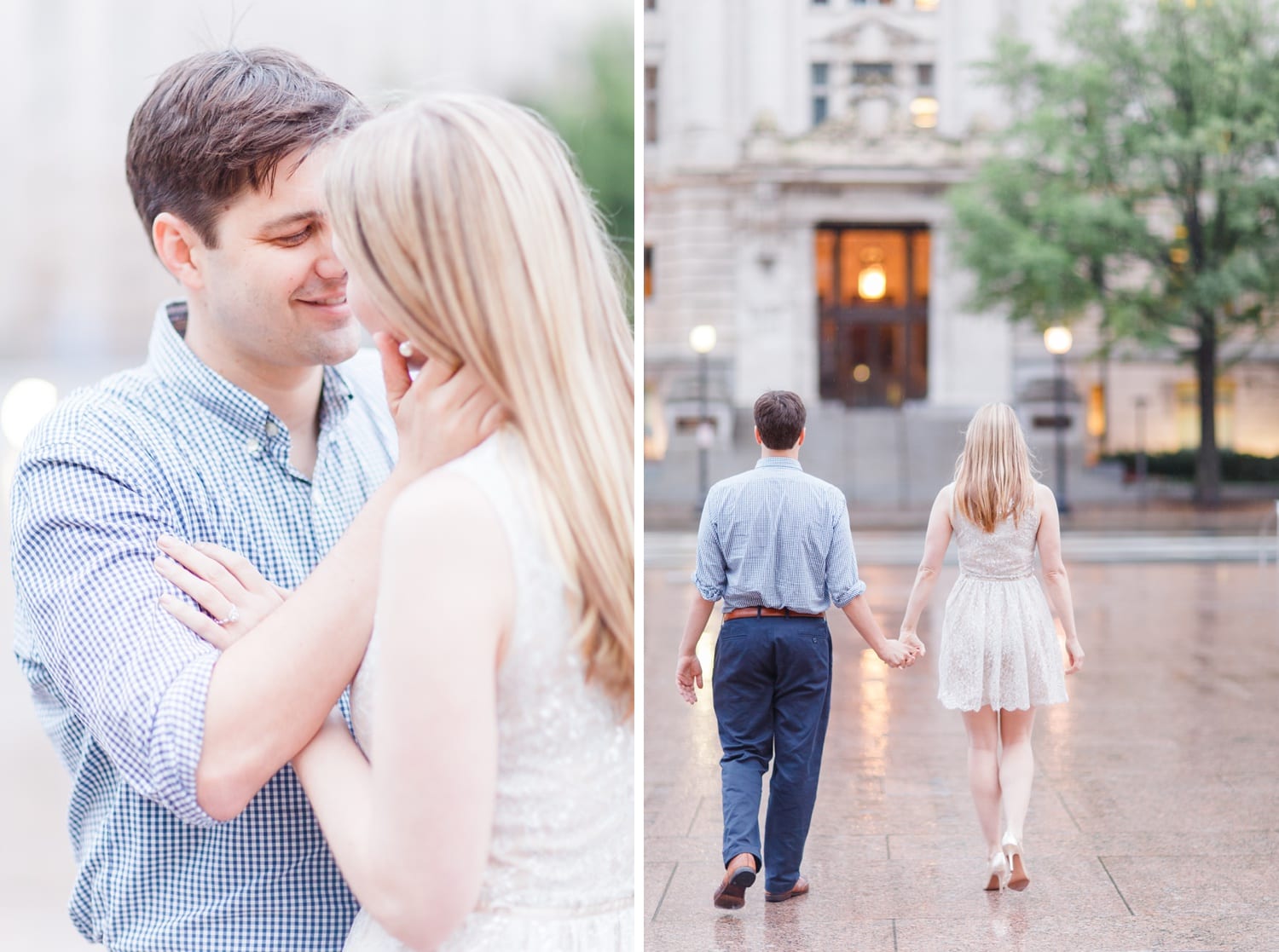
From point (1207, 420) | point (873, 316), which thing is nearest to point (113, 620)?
point (1207, 420)

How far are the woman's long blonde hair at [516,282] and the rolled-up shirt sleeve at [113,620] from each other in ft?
1.76

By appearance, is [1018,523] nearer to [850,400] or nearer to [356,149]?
[356,149]

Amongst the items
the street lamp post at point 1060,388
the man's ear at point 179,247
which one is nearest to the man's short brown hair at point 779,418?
the man's ear at point 179,247

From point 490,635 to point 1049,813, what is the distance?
18.9 ft

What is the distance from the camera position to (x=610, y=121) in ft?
12.8

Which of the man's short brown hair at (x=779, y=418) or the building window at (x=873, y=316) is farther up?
the building window at (x=873, y=316)

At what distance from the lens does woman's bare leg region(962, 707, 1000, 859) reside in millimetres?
5562

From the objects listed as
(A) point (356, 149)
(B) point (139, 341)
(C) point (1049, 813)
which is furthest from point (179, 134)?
(C) point (1049, 813)

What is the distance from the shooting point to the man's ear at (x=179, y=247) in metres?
2.24

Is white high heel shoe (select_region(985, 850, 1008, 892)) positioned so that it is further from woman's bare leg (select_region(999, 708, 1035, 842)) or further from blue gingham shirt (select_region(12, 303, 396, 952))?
blue gingham shirt (select_region(12, 303, 396, 952))

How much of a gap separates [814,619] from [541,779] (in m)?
3.36

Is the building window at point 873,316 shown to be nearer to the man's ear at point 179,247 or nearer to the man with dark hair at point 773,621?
the man with dark hair at point 773,621

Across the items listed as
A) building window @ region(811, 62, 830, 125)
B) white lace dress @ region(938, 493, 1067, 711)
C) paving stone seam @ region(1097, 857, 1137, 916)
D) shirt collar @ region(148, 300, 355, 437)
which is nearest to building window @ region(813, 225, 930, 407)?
building window @ region(811, 62, 830, 125)

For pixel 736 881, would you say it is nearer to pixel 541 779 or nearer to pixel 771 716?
pixel 771 716
